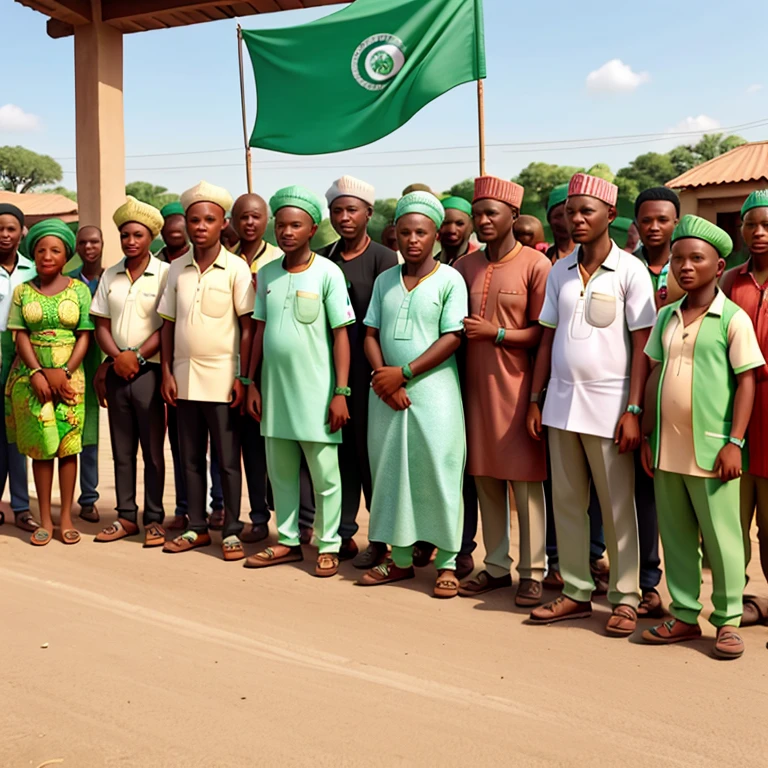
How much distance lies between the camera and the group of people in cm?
401

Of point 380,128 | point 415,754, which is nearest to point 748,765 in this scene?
point 415,754

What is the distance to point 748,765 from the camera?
115 inches

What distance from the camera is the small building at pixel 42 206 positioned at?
30578 mm

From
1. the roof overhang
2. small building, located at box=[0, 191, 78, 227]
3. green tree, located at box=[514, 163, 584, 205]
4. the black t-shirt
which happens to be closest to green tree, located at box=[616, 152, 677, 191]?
green tree, located at box=[514, 163, 584, 205]

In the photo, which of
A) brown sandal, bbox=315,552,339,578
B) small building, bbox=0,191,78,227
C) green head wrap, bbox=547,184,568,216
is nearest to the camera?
brown sandal, bbox=315,552,339,578

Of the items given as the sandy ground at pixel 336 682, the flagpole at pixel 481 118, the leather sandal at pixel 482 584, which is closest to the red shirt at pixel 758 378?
the sandy ground at pixel 336 682

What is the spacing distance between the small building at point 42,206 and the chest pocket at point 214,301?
26713mm

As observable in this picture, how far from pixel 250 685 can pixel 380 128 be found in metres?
5.13

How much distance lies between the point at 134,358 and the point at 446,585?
2342 millimetres

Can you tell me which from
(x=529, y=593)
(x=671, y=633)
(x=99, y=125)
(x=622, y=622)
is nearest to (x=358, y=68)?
(x=99, y=125)

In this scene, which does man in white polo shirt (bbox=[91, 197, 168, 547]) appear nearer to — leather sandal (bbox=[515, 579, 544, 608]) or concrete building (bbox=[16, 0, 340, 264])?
leather sandal (bbox=[515, 579, 544, 608])

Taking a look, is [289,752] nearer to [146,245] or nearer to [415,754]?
[415,754]

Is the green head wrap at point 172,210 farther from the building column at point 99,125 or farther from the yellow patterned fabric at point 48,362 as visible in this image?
A: the building column at point 99,125

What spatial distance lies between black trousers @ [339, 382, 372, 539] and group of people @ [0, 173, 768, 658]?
0.05ft
